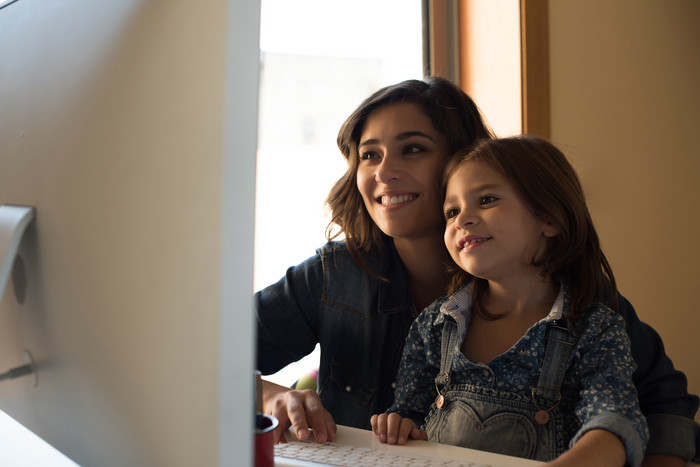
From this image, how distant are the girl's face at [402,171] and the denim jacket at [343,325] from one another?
4.7 inches

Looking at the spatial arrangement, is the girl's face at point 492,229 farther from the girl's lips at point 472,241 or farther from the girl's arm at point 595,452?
the girl's arm at point 595,452

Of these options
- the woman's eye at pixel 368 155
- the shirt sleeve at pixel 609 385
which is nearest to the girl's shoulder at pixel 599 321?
the shirt sleeve at pixel 609 385

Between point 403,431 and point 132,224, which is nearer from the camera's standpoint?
point 132,224

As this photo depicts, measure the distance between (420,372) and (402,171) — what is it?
1.33 feet

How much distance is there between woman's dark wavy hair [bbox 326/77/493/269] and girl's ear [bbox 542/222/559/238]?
0.83ft

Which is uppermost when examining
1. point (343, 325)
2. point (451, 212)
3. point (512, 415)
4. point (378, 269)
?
point (451, 212)

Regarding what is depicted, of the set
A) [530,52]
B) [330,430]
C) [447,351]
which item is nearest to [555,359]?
[447,351]

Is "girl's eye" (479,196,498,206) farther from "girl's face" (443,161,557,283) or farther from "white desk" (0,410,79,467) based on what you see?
"white desk" (0,410,79,467)

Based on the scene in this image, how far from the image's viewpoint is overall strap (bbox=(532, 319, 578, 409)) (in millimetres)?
967

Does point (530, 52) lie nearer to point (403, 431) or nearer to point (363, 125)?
point (363, 125)

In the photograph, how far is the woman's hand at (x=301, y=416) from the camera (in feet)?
2.67

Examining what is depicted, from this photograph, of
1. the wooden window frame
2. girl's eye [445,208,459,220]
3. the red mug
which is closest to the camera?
the red mug

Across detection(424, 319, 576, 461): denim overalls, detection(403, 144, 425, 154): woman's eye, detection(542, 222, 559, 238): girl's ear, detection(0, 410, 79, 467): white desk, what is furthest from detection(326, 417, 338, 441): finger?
detection(403, 144, 425, 154): woman's eye

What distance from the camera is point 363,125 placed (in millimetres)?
1397
